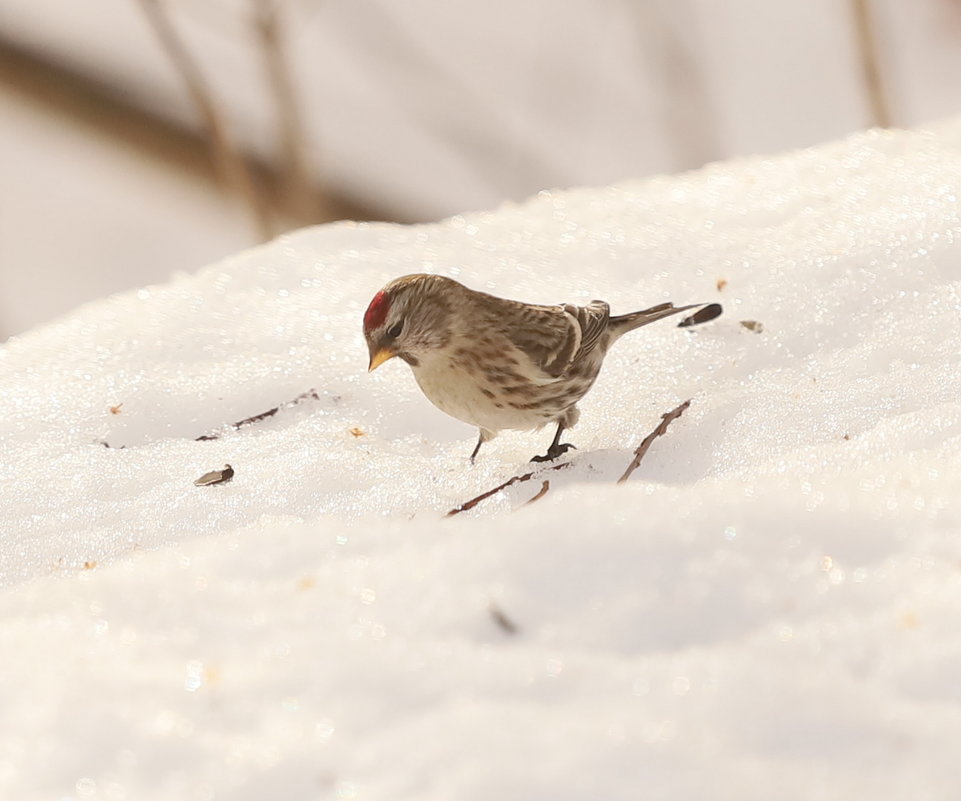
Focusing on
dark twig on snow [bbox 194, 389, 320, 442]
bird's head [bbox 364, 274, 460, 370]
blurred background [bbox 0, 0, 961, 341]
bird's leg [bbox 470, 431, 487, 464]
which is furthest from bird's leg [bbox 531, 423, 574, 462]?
blurred background [bbox 0, 0, 961, 341]

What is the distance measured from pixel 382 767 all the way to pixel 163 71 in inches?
209

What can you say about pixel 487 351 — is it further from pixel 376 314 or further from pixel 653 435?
pixel 653 435

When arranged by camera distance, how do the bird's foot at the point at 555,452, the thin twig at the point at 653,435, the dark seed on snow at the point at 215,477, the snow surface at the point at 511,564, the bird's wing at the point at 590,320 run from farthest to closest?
1. the bird's wing at the point at 590,320
2. the bird's foot at the point at 555,452
3. the dark seed on snow at the point at 215,477
4. the thin twig at the point at 653,435
5. the snow surface at the point at 511,564

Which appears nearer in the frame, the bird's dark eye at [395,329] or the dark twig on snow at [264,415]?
the bird's dark eye at [395,329]

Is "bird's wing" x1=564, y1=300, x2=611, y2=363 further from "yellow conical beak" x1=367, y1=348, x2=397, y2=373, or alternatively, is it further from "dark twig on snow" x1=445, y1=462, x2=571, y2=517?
"yellow conical beak" x1=367, y1=348, x2=397, y2=373

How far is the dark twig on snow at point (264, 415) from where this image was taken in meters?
3.04

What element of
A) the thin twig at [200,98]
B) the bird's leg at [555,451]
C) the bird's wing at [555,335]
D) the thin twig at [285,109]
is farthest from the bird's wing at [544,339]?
the thin twig at [285,109]

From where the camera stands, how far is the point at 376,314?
289 cm

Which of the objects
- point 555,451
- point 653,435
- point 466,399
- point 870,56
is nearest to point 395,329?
point 466,399

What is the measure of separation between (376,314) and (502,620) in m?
1.36

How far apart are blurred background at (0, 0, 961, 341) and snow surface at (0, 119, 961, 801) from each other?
1.17 metres

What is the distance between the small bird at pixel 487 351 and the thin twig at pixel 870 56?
1755mm

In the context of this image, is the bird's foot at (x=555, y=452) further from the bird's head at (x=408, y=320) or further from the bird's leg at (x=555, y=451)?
the bird's head at (x=408, y=320)

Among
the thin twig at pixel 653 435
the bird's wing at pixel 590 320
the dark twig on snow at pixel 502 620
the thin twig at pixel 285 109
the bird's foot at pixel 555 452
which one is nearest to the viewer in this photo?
the dark twig on snow at pixel 502 620
